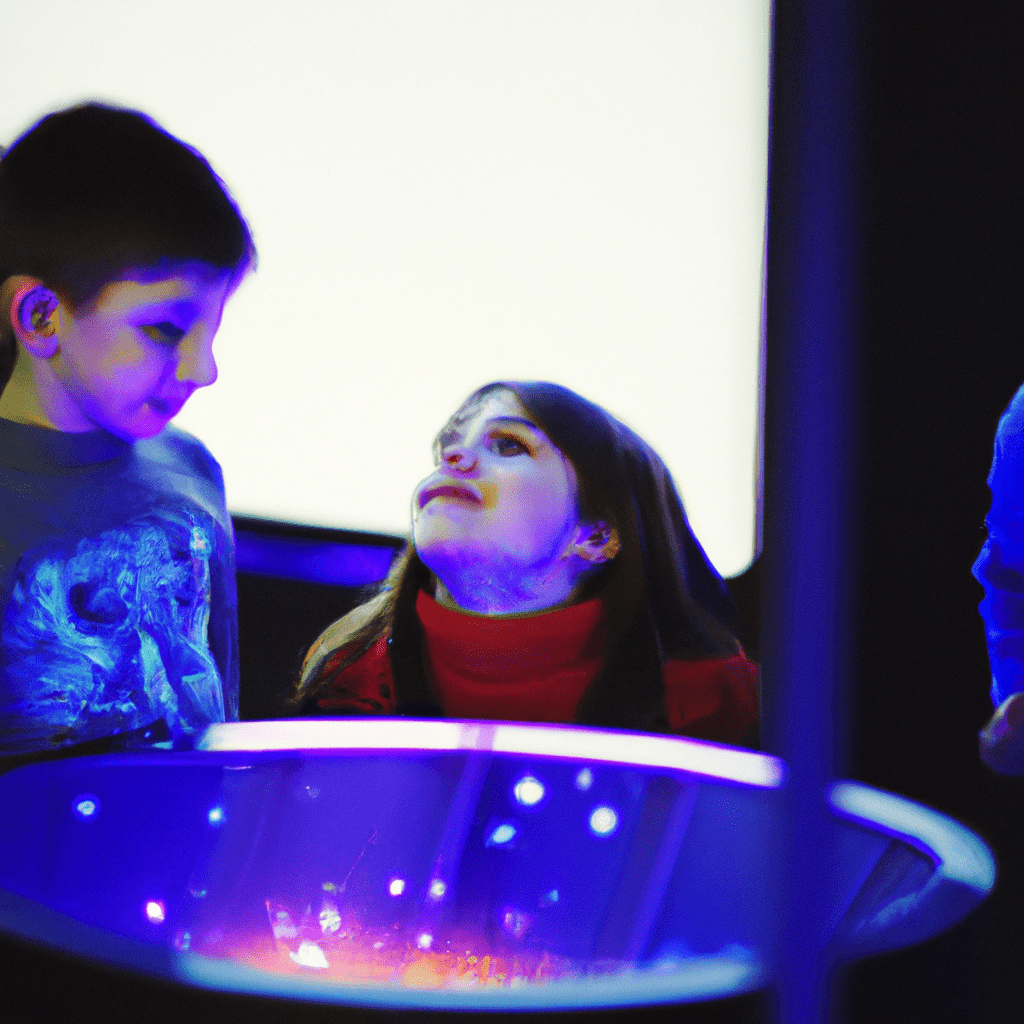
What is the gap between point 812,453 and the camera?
0.09 meters

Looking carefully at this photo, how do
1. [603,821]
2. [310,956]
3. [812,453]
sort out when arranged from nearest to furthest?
[812,453] → [310,956] → [603,821]

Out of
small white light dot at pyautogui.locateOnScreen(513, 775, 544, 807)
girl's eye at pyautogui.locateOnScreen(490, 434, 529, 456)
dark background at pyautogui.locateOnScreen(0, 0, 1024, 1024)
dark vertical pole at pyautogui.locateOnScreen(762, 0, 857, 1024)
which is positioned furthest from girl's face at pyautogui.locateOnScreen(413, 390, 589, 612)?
dark vertical pole at pyautogui.locateOnScreen(762, 0, 857, 1024)

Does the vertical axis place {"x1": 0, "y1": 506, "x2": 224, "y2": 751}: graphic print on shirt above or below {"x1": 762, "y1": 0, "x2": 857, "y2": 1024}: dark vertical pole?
below

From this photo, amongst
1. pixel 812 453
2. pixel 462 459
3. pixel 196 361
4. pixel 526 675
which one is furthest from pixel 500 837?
pixel 812 453

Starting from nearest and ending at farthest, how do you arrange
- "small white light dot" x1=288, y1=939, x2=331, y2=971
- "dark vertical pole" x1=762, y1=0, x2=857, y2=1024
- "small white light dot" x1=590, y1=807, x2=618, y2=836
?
"dark vertical pole" x1=762, y1=0, x2=857, y2=1024 → "small white light dot" x1=288, y1=939, x2=331, y2=971 → "small white light dot" x1=590, y1=807, x2=618, y2=836

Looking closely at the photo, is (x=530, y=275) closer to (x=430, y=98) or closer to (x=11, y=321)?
(x=430, y=98)

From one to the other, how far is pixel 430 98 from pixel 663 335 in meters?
0.20

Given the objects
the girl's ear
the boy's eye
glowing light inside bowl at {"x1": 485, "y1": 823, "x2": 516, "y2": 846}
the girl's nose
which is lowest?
glowing light inside bowl at {"x1": 485, "y1": 823, "x2": 516, "y2": 846}

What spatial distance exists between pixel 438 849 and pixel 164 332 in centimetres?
33

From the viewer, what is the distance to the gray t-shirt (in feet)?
1.85

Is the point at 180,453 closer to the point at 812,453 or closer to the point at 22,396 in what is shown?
the point at 22,396

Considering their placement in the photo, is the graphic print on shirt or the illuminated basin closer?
the illuminated basin

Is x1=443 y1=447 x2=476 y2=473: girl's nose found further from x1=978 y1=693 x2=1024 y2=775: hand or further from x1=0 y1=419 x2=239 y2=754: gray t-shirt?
x1=978 y1=693 x2=1024 y2=775: hand

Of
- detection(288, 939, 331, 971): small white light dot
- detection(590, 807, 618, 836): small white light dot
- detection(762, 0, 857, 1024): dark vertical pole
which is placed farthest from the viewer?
detection(590, 807, 618, 836): small white light dot
